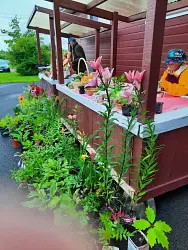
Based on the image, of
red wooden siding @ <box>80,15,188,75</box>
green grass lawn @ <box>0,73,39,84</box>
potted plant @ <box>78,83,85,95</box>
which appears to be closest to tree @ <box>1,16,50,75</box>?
green grass lawn @ <box>0,73,39,84</box>

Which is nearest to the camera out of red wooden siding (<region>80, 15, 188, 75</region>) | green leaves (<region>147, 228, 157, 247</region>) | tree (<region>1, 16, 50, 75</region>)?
green leaves (<region>147, 228, 157, 247</region>)

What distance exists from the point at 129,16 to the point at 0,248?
3612 millimetres

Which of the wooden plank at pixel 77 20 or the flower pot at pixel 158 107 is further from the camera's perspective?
the wooden plank at pixel 77 20

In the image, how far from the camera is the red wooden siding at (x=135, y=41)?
236cm

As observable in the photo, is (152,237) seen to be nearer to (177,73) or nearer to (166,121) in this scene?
(166,121)

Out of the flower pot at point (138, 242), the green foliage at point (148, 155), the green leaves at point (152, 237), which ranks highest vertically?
the green foliage at point (148, 155)

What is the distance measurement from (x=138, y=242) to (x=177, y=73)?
4.98ft

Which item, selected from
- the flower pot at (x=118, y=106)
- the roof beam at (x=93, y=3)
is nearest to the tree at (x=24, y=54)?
the roof beam at (x=93, y=3)

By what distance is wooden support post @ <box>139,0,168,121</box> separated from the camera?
99cm

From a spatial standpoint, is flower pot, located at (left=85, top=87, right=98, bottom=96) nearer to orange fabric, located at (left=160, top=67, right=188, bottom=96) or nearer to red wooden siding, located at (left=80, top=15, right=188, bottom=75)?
orange fabric, located at (left=160, top=67, right=188, bottom=96)

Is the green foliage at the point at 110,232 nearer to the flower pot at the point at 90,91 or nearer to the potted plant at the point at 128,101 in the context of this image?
the potted plant at the point at 128,101

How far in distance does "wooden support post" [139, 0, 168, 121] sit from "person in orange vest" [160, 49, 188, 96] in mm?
752

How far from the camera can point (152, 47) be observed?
3.42 feet

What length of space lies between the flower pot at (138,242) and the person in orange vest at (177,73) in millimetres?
1309
